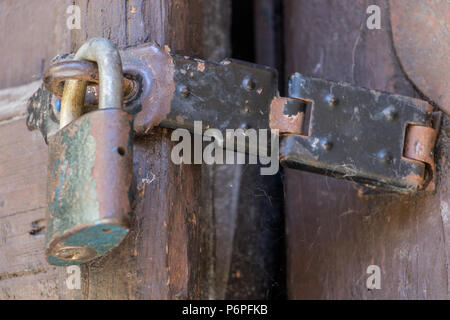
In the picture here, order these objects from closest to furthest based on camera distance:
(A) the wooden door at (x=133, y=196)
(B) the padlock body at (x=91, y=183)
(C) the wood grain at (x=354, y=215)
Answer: (B) the padlock body at (x=91, y=183)
(A) the wooden door at (x=133, y=196)
(C) the wood grain at (x=354, y=215)

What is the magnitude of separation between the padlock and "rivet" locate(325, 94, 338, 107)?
0.89ft

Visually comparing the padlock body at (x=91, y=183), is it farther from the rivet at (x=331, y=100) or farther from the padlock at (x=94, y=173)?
the rivet at (x=331, y=100)

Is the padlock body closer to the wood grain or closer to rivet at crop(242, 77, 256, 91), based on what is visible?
rivet at crop(242, 77, 256, 91)

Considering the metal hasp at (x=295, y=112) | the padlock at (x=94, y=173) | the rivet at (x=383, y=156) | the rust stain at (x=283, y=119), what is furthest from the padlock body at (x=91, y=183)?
the rivet at (x=383, y=156)

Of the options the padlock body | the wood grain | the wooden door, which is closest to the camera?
the padlock body

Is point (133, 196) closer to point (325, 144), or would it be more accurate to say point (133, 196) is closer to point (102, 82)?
point (102, 82)

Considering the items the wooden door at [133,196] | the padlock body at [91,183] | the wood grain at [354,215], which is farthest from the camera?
the wood grain at [354,215]

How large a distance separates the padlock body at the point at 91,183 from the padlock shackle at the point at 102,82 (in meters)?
0.04

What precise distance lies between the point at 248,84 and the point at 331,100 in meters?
0.11

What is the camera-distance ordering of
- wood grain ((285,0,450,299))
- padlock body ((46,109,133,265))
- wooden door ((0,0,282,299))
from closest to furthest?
padlock body ((46,109,133,265))
wooden door ((0,0,282,299))
wood grain ((285,0,450,299))

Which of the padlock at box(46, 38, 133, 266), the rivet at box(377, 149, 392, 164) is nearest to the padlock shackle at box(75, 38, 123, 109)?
the padlock at box(46, 38, 133, 266)

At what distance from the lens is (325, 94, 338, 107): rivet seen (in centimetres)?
88

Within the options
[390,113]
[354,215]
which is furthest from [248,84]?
[354,215]

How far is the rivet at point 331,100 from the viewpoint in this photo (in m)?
0.88
